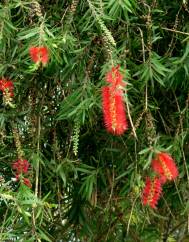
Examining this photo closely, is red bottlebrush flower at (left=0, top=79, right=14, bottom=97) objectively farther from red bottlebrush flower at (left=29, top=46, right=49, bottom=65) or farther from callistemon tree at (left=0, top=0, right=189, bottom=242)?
red bottlebrush flower at (left=29, top=46, right=49, bottom=65)

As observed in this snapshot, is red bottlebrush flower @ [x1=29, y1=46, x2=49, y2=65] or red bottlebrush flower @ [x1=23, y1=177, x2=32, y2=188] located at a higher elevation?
red bottlebrush flower @ [x1=29, y1=46, x2=49, y2=65]

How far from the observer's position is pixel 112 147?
5.95ft

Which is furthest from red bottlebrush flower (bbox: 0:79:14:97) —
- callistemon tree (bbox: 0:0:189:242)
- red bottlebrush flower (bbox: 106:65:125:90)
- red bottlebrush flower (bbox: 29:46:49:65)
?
red bottlebrush flower (bbox: 106:65:125:90)

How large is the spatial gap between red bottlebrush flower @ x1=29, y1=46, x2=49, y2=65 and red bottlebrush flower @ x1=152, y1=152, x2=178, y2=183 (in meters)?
0.37

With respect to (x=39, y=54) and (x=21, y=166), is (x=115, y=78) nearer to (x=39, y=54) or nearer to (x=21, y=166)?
(x=39, y=54)

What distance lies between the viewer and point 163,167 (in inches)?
54.7

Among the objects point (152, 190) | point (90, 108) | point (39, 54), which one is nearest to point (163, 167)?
point (152, 190)

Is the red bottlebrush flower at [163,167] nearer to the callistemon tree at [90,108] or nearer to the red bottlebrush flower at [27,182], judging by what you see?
the callistemon tree at [90,108]

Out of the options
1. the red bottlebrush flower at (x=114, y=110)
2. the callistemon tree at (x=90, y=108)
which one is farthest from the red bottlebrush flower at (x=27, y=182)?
the red bottlebrush flower at (x=114, y=110)

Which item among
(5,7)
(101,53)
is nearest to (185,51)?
(101,53)

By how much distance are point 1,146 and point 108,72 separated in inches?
19.4

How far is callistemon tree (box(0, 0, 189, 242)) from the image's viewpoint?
1501 mm

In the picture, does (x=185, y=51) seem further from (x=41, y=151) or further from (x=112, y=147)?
(x=41, y=151)

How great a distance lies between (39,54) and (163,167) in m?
0.41
